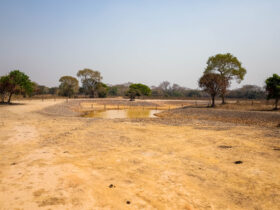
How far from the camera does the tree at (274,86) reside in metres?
27.0

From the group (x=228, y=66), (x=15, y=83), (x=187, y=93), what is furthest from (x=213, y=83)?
(x=187, y=93)

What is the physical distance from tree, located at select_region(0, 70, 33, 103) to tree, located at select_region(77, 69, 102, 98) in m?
41.2

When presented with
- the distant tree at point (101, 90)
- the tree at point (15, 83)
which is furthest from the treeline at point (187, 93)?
the tree at point (15, 83)

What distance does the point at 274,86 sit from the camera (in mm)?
27547

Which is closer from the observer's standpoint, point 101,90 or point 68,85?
point 68,85

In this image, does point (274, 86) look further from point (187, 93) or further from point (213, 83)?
point (187, 93)

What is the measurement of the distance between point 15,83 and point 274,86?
45.4 m

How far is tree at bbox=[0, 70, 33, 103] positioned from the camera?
33572 mm

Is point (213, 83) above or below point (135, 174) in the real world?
above

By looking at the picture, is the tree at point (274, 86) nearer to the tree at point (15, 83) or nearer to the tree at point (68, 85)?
the tree at point (15, 83)

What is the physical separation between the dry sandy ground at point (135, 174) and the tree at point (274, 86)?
22475 mm

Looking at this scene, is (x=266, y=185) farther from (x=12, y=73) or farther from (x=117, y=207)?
(x=12, y=73)

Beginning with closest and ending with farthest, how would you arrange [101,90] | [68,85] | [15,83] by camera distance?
[15,83]
[68,85]
[101,90]

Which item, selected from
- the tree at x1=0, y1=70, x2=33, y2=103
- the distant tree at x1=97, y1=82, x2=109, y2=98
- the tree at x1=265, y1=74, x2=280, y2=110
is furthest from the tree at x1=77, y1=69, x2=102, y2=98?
the tree at x1=265, y1=74, x2=280, y2=110
